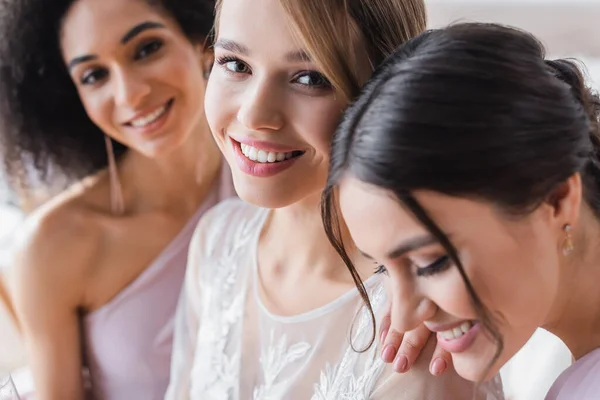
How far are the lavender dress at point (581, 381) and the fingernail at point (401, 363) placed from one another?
18 cm

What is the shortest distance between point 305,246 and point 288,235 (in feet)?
0.16

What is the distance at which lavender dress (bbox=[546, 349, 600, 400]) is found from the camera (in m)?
0.79

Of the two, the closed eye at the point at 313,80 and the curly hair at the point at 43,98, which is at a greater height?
the closed eye at the point at 313,80

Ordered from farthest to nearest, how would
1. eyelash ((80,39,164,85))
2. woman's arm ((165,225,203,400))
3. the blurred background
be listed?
the blurred background
eyelash ((80,39,164,85))
woman's arm ((165,225,203,400))

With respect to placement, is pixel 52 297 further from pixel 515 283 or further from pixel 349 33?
pixel 515 283

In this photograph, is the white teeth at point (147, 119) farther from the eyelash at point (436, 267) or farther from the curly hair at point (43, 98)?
the eyelash at point (436, 267)

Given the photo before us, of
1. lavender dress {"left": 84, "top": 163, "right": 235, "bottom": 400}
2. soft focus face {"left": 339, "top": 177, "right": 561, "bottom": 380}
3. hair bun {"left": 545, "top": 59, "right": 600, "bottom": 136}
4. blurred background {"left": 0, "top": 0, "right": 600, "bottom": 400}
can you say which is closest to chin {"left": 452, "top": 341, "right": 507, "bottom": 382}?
soft focus face {"left": 339, "top": 177, "right": 561, "bottom": 380}

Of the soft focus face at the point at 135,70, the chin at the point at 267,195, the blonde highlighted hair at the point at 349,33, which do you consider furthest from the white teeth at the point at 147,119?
the blonde highlighted hair at the point at 349,33

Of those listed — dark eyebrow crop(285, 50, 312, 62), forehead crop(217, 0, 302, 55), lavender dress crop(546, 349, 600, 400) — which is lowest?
lavender dress crop(546, 349, 600, 400)

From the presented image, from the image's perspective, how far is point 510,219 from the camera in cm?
67

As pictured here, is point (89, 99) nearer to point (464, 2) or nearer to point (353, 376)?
point (353, 376)

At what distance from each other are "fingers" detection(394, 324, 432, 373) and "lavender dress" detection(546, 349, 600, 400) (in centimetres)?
16

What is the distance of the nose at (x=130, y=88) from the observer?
1300 mm

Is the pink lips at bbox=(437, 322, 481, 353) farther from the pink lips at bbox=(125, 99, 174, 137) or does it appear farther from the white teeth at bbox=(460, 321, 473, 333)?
the pink lips at bbox=(125, 99, 174, 137)
